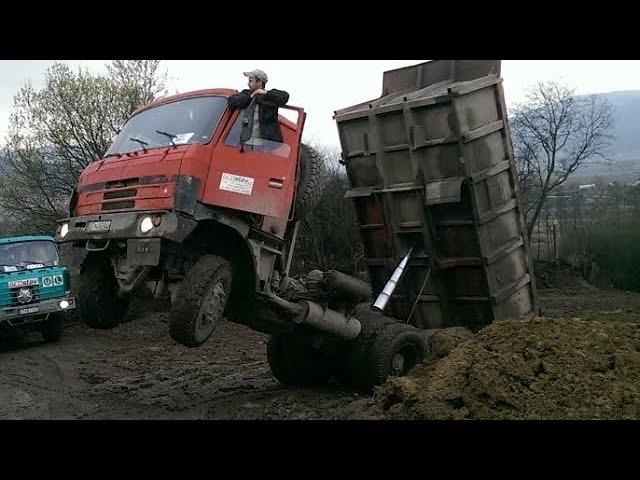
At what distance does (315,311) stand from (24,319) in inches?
345

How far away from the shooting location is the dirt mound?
15.4 feet

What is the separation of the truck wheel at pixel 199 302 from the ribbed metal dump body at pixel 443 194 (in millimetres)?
2817

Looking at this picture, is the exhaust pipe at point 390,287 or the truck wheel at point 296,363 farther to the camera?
the truck wheel at point 296,363

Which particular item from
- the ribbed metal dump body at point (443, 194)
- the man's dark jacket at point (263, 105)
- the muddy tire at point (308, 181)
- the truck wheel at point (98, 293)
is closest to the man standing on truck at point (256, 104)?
the man's dark jacket at point (263, 105)

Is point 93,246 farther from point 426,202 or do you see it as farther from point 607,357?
point 607,357

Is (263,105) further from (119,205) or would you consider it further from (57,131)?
(57,131)

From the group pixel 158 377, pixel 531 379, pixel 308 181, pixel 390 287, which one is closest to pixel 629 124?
pixel 158 377

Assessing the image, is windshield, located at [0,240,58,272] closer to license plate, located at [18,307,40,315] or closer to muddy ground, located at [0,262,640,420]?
license plate, located at [18,307,40,315]

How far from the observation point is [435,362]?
641 centimetres

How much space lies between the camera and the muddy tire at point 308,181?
20.8ft

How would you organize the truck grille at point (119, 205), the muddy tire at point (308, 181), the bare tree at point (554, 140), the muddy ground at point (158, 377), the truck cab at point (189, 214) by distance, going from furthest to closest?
the bare tree at point (554, 140) → the muddy ground at point (158, 377) → the muddy tire at point (308, 181) → the truck grille at point (119, 205) → the truck cab at point (189, 214)

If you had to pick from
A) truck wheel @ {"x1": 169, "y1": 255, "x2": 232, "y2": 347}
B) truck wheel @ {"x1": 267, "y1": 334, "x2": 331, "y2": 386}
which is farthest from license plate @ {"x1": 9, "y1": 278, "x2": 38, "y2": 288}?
truck wheel @ {"x1": 169, "y1": 255, "x2": 232, "y2": 347}

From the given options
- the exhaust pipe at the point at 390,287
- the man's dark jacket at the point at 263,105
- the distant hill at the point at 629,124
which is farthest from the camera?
the distant hill at the point at 629,124

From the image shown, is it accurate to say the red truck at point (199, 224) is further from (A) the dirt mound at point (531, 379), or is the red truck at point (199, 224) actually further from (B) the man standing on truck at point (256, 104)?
(A) the dirt mound at point (531, 379)
